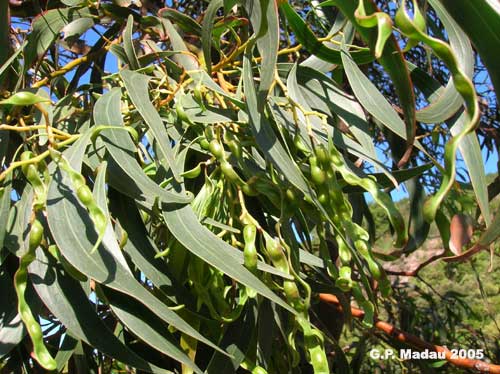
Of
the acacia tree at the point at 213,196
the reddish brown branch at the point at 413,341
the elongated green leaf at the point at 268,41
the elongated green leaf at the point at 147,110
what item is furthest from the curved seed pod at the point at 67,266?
the reddish brown branch at the point at 413,341

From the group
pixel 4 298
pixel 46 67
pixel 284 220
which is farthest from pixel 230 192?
pixel 46 67

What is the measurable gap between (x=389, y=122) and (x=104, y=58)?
0.74 meters

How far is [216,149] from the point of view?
0.66m

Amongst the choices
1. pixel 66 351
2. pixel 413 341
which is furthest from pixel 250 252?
pixel 413 341

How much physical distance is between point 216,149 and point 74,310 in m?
0.22

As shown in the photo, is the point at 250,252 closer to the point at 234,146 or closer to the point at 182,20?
the point at 234,146

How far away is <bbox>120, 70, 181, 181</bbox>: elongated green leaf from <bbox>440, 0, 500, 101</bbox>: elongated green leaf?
301 mm

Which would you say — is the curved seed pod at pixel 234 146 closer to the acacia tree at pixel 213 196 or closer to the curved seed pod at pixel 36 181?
the acacia tree at pixel 213 196

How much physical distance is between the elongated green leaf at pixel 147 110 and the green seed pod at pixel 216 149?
4cm

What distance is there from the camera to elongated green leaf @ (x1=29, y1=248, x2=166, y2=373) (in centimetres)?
63

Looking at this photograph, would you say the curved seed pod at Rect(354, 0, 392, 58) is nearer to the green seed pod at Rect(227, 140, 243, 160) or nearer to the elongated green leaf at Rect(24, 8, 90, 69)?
the green seed pod at Rect(227, 140, 243, 160)

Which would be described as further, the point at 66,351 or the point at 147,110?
the point at 66,351

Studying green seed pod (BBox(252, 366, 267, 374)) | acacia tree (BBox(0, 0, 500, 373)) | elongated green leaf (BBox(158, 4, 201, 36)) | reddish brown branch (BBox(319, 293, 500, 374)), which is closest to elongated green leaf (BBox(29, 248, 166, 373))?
acacia tree (BBox(0, 0, 500, 373))

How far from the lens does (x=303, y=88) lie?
829 millimetres
